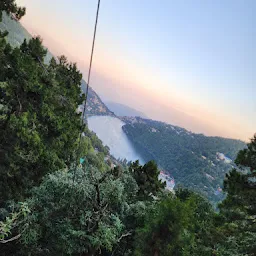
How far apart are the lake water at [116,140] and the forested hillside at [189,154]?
4131 millimetres

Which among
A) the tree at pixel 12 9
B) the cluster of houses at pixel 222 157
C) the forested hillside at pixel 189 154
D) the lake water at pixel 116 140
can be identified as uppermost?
the tree at pixel 12 9

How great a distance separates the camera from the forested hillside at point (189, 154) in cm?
6919

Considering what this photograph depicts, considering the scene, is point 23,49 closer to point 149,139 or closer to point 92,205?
point 92,205

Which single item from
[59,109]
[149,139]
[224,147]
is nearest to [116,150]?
[149,139]

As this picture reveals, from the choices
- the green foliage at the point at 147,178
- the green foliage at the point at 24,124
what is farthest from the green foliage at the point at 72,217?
the green foliage at the point at 147,178

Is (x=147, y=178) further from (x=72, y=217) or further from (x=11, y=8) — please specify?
(x=11, y=8)

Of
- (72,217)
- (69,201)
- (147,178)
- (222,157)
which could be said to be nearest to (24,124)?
(69,201)

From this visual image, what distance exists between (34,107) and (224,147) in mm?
101633

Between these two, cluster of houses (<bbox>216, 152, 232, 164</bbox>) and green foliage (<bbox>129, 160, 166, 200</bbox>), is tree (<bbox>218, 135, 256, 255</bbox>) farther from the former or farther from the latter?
cluster of houses (<bbox>216, 152, 232, 164</bbox>)

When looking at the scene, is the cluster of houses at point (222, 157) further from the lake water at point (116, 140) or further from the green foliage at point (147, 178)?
the green foliage at point (147, 178)

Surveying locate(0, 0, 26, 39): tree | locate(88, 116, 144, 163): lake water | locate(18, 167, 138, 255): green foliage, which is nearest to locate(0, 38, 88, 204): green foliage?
locate(0, 0, 26, 39): tree

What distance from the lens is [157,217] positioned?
18.8 ft

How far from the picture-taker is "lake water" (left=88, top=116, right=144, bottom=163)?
98.6 m

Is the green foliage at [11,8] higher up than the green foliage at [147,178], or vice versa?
the green foliage at [11,8]
